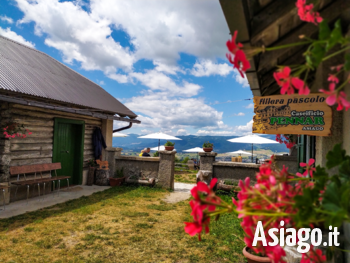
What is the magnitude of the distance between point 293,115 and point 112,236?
369cm

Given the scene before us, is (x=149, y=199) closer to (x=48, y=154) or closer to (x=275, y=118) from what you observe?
(x=48, y=154)

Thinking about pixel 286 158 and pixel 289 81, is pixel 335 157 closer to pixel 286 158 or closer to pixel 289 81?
pixel 289 81

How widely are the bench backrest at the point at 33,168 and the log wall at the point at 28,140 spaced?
0.15m

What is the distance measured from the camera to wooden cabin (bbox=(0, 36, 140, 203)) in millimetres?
5613

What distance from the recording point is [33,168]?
246 inches

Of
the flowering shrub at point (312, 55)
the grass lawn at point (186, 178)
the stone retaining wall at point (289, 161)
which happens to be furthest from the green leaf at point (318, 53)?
the grass lawn at point (186, 178)

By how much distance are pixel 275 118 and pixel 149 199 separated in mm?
5118

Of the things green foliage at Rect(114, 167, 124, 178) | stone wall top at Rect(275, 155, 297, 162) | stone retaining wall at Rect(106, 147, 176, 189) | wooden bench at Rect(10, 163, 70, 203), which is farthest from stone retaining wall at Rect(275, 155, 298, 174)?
wooden bench at Rect(10, 163, 70, 203)

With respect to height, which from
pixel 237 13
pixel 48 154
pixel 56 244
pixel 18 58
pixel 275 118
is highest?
pixel 18 58

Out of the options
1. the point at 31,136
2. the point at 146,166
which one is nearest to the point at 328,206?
the point at 31,136

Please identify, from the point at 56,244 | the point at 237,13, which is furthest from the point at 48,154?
the point at 237,13

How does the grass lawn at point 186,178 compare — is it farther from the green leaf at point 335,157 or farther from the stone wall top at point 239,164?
the green leaf at point 335,157

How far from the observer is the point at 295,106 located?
254 centimetres

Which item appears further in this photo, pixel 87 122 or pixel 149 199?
pixel 87 122
